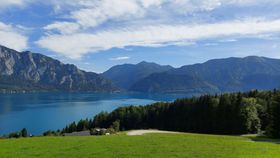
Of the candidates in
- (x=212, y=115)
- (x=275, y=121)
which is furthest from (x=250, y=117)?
(x=275, y=121)

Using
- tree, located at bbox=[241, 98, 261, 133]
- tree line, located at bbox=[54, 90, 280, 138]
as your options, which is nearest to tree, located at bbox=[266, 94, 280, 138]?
tree line, located at bbox=[54, 90, 280, 138]

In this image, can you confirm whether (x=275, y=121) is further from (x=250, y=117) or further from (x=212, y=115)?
(x=212, y=115)

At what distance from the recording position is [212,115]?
101062 mm

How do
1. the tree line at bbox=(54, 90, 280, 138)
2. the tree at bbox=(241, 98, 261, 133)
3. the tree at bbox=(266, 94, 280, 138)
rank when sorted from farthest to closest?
1. the tree at bbox=(241, 98, 261, 133)
2. the tree line at bbox=(54, 90, 280, 138)
3. the tree at bbox=(266, 94, 280, 138)

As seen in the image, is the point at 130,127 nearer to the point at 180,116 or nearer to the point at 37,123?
the point at 180,116

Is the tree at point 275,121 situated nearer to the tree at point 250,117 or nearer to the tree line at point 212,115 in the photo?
the tree line at point 212,115

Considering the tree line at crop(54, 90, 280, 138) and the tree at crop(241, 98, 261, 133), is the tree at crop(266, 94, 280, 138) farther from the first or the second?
the tree at crop(241, 98, 261, 133)

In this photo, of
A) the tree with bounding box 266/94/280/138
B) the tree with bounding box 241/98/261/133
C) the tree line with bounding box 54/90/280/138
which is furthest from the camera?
the tree with bounding box 241/98/261/133

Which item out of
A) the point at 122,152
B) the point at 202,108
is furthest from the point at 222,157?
the point at 202,108

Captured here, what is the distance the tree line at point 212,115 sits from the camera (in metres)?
82.1

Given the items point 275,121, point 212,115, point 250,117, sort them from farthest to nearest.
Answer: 1. point 212,115
2. point 250,117
3. point 275,121

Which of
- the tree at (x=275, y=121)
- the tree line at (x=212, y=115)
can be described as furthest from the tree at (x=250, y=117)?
the tree at (x=275, y=121)

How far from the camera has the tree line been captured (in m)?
82.1

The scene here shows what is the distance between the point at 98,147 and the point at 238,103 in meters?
67.3
